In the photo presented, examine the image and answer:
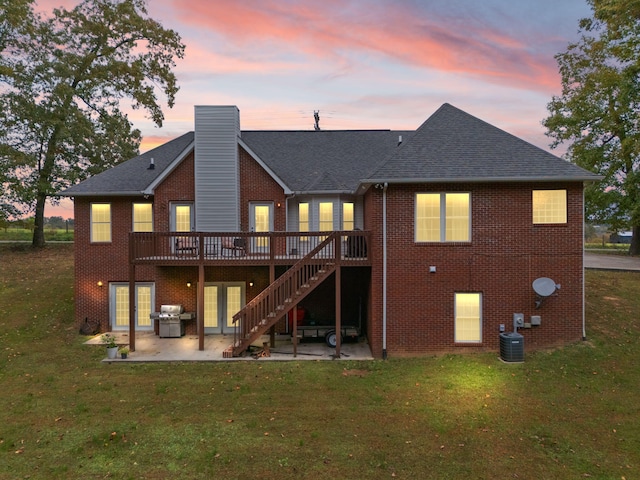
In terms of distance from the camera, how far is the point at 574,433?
7.39 meters

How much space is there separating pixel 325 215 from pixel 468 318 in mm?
7122

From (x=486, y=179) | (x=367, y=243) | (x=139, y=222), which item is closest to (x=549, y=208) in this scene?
(x=486, y=179)

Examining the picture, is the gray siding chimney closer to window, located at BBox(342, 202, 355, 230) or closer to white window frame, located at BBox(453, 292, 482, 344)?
window, located at BBox(342, 202, 355, 230)

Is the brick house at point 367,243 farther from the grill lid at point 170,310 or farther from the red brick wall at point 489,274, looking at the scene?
the grill lid at point 170,310

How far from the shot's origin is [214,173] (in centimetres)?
1553

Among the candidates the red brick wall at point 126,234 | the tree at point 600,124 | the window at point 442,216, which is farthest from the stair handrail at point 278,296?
the tree at point 600,124

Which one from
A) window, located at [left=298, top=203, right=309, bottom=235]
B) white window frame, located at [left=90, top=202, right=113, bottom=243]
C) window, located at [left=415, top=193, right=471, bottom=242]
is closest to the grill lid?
white window frame, located at [left=90, top=202, right=113, bottom=243]

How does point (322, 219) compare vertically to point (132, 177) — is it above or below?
below

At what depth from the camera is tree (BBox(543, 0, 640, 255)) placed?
25.2 m

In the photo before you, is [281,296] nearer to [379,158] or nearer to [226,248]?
[226,248]

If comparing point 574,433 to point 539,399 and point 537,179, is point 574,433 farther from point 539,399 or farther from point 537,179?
point 537,179

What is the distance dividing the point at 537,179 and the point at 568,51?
2443 cm

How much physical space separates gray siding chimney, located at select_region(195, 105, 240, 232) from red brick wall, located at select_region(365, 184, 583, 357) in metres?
7.04

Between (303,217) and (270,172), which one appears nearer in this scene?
(270,172)
